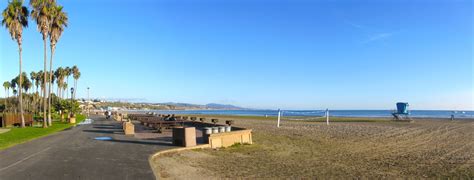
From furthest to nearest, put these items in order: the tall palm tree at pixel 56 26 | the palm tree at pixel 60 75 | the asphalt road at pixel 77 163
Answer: the palm tree at pixel 60 75, the tall palm tree at pixel 56 26, the asphalt road at pixel 77 163

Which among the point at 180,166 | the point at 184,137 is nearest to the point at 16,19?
the point at 184,137

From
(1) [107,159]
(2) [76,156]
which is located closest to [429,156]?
(1) [107,159]

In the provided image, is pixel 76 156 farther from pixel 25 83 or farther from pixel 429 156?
pixel 25 83

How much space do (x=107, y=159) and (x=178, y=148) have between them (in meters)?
2.95

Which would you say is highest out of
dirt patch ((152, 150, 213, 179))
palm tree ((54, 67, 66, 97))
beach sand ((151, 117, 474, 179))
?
palm tree ((54, 67, 66, 97))

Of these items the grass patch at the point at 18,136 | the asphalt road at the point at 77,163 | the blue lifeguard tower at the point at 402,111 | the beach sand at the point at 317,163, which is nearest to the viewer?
the asphalt road at the point at 77,163

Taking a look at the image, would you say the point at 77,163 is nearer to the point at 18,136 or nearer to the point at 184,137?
the point at 184,137

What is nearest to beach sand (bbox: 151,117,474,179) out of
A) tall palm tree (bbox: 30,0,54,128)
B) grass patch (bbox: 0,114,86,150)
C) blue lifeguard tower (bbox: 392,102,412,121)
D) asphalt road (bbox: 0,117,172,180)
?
asphalt road (bbox: 0,117,172,180)

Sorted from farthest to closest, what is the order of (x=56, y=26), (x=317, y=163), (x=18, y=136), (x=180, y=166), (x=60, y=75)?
(x=60, y=75)
(x=56, y=26)
(x=18, y=136)
(x=317, y=163)
(x=180, y=166)

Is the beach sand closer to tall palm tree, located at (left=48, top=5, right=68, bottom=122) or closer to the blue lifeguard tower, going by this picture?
tall palm tree, located at (left=48, top=5, right=68, bottom=122)

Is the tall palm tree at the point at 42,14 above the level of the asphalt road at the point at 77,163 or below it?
above

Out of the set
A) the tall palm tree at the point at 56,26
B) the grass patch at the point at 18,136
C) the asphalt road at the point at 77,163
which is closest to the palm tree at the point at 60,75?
the tall palm tree at the point at 56,26

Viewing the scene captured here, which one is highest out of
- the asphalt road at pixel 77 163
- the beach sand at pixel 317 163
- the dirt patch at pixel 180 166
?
the asphalt road at pixel 77 163

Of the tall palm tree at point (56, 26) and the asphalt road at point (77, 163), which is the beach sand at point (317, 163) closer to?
the asphalt road at point (77, 163)
